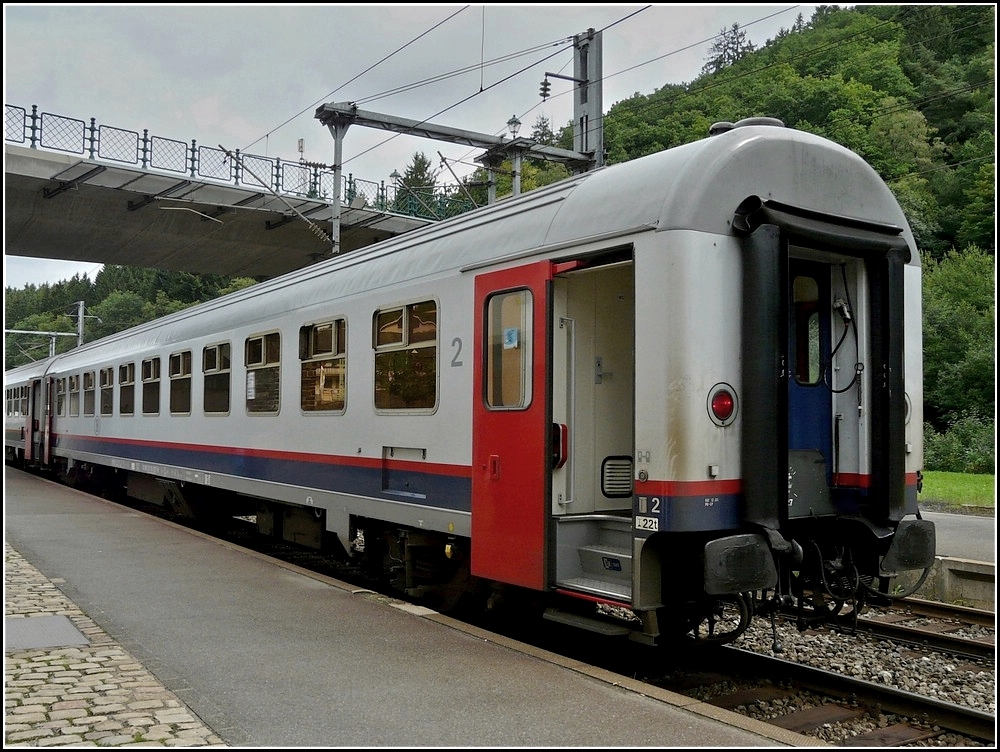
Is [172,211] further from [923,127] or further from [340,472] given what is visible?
[923,127]

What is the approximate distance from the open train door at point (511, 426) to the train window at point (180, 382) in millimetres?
8233

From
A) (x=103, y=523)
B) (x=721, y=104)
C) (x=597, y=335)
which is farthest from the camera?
(x=721, y=104)

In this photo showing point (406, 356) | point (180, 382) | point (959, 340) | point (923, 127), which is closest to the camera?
point (406, 356)

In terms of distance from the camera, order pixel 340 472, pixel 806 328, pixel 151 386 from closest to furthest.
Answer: pixel 806 328, pixel 340 472, pixel 151 386

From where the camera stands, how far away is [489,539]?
22.9 feet

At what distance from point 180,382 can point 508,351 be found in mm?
9170

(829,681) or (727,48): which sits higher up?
(727,48)

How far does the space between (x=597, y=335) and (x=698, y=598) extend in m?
2.00

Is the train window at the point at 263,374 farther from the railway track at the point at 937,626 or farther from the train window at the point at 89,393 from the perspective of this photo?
the train window at the point at 89,393

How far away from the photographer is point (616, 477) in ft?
22.5

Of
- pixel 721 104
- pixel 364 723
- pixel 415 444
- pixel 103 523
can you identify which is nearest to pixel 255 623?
pixel 415 444

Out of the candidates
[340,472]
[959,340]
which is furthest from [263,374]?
[959,340]

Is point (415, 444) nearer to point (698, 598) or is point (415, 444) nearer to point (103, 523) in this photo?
point (698, 598)

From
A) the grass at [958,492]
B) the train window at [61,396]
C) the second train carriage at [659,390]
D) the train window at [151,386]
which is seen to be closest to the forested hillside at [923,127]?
the grass at [958,492]
